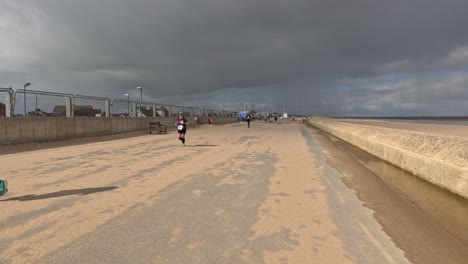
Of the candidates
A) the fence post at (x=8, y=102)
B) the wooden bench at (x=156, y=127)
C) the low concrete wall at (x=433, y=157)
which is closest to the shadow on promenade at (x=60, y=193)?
the low concrete wall at (x=433, y=157)

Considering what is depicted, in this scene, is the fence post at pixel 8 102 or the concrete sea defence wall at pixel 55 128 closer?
the concrete sea defence wall at pixel 55 128

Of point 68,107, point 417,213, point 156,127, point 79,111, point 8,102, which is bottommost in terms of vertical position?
point 417,213

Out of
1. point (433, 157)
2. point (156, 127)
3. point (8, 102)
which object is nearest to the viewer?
point (433, 157)

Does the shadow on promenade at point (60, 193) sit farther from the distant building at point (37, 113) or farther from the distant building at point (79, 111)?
the distant building at point (79, 111)

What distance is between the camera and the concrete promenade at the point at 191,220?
3.57 metres

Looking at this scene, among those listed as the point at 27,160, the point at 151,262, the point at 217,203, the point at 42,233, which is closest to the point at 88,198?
the point at 42,233

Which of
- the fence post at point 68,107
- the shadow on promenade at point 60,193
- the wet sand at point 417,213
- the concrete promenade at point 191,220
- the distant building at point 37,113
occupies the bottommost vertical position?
the wet sand at point 417,213

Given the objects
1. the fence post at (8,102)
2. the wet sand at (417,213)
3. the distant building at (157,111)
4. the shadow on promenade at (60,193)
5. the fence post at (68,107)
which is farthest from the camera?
the distant building at (157,111)

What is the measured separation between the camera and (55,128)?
17.1 m

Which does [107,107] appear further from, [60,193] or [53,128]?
[60,193]

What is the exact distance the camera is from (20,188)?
6645mm

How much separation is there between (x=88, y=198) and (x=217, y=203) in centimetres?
259

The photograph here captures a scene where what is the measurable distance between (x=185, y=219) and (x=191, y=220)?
11cm

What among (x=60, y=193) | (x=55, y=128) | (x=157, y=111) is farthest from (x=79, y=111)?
(x=60, y=193)
